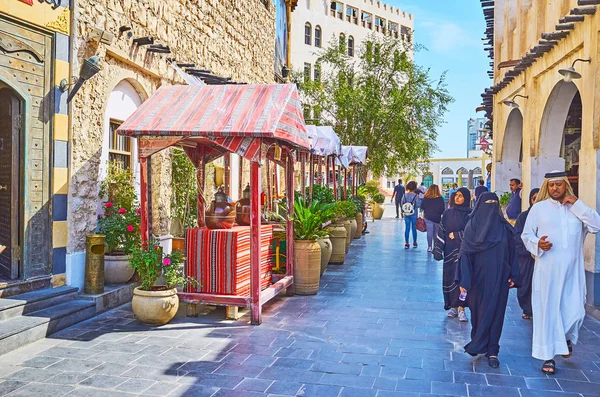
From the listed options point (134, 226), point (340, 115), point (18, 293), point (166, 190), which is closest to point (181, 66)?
point (166, 190)

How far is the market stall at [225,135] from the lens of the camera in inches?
249

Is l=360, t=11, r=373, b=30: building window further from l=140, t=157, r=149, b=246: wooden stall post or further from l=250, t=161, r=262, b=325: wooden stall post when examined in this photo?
l=250, t=161, r=262, b=325: wooden stall post

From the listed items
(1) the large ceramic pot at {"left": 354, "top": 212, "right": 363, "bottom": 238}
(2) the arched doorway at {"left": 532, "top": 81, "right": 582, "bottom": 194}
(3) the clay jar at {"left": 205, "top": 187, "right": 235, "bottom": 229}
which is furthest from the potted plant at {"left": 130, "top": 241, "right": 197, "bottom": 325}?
(1) the large ceramic pot at {"left": 354, "top": 212, "right": 363, "bottom": 238}

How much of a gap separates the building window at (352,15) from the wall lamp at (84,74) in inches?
1540

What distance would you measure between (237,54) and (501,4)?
312 inches

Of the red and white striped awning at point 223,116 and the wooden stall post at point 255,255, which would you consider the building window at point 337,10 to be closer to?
the red and white striped awning at point 223,116

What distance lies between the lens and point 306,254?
8.30 m

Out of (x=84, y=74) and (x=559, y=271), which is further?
(x=84, y=74)

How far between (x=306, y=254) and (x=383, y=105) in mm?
16280

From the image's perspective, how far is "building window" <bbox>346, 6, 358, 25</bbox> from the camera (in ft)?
142

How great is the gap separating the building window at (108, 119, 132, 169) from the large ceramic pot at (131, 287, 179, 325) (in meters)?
2.89

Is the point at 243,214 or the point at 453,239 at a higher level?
the point at 243,214

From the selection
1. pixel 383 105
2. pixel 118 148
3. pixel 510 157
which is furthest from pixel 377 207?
pixel 118 148

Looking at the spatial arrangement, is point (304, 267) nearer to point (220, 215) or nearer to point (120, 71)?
point (220, 215)
